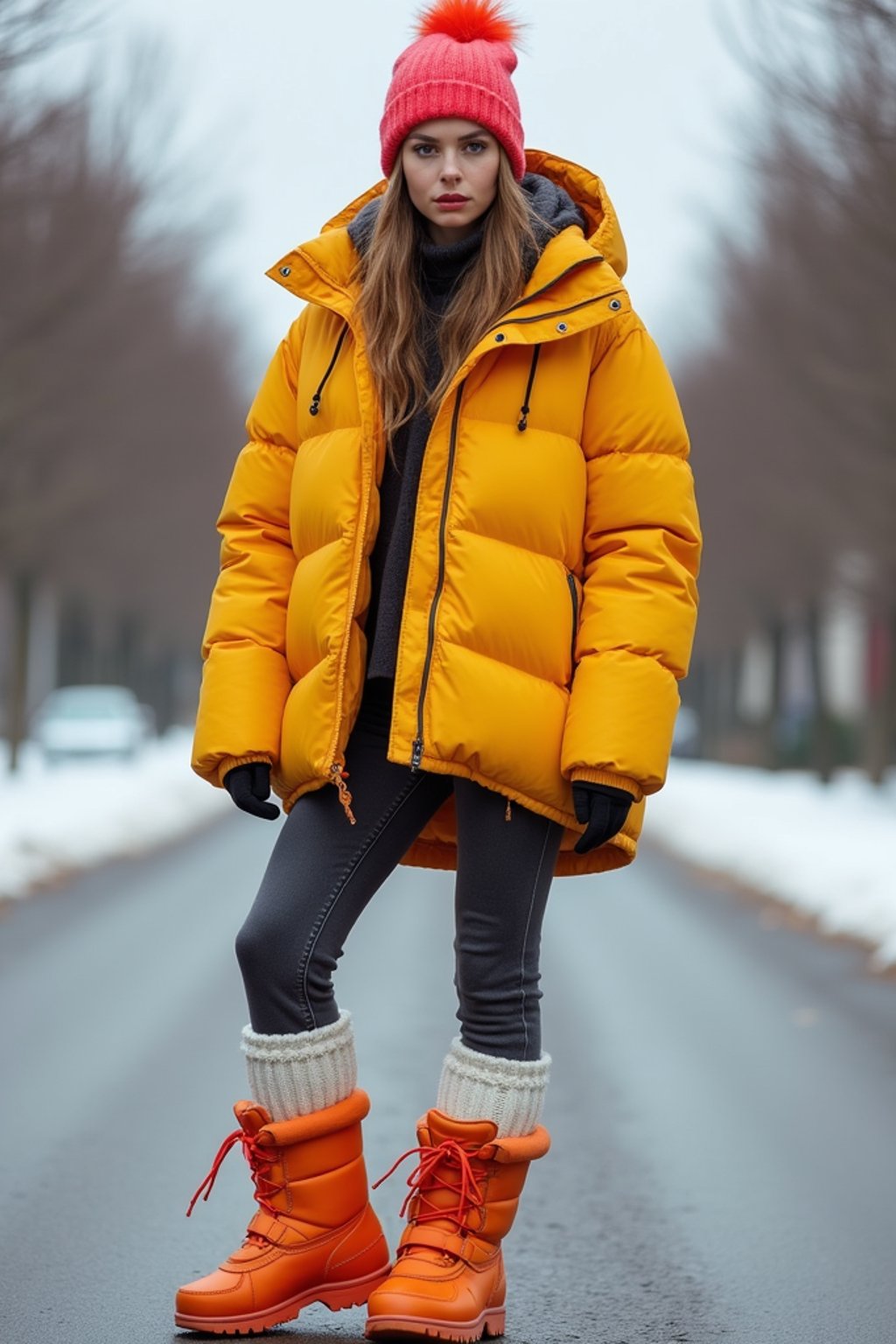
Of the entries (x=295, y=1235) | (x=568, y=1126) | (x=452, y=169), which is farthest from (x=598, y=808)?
(x=568, y=1126)

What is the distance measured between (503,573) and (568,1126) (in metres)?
2.72

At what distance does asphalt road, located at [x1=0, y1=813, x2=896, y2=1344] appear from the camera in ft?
12.3

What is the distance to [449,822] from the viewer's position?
3643 millimetres

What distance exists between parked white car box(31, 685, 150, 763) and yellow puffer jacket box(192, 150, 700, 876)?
96.0ft

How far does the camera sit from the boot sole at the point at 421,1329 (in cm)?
324

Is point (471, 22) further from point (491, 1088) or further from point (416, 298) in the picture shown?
point (491, 1088)

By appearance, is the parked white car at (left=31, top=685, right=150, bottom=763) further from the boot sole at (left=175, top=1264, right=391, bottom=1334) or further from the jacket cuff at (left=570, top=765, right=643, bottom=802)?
the jacket cuff at (left=570, top=765, right=643, bottom=802)

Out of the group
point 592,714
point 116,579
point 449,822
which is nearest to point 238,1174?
point 449,822

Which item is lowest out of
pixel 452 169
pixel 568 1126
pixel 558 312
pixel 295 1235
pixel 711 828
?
pixel 711 828

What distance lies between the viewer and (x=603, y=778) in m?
3.31

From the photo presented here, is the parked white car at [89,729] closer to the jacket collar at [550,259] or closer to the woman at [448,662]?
the jacket collar at [550,259]

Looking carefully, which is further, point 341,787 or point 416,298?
point 416,298

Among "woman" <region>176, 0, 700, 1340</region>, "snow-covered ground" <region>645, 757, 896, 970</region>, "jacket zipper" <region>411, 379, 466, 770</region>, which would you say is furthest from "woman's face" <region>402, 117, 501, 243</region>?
"snow-covered ground" <region>645, 757, 896, 970</region>

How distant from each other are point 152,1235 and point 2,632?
60.3 m
